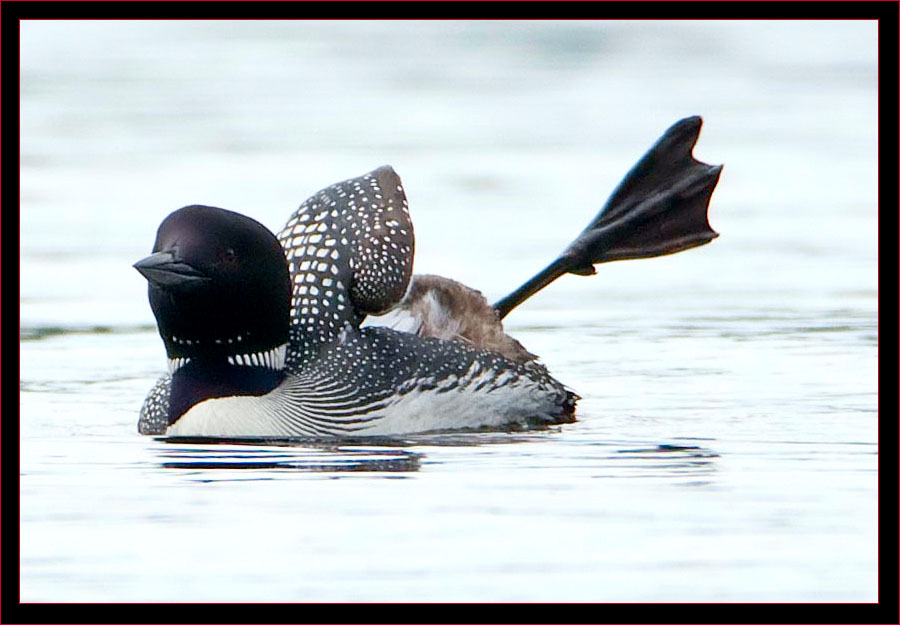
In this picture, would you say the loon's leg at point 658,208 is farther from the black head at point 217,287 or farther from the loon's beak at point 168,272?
the loon's beak at point 168,272

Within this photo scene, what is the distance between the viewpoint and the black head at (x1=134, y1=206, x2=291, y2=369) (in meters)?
8.51

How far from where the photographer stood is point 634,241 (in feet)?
32.3

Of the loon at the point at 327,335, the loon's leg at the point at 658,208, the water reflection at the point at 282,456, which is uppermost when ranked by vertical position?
the loon's leg at the point at 658,208

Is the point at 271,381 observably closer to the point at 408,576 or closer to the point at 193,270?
the point at 193,270

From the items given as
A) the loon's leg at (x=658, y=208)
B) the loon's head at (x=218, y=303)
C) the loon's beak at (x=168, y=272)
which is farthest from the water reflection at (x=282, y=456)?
the loon's leg at (x=658, y=208)

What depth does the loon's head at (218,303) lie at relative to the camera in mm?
8523

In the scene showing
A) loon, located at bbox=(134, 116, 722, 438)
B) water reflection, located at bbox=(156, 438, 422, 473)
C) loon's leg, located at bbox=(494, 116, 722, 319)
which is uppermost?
loon's leg, located at bbox=(494, 116, 722, 319)

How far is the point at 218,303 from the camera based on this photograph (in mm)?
8625

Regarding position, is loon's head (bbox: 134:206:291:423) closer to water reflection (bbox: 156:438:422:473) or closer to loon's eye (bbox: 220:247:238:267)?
loon's eye (bbox: 220:247:238:267)

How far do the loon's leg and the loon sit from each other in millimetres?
613

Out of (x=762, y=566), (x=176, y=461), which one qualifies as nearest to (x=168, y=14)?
(x=176, y=461)

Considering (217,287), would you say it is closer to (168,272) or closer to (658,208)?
(168,272)

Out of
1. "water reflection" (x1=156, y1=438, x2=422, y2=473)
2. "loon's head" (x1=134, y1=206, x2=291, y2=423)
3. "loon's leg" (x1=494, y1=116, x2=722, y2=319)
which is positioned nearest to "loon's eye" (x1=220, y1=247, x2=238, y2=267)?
"loon's head" (x1=134, y1=206, x2=291, y2=423)

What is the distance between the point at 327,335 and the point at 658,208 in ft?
5.20
